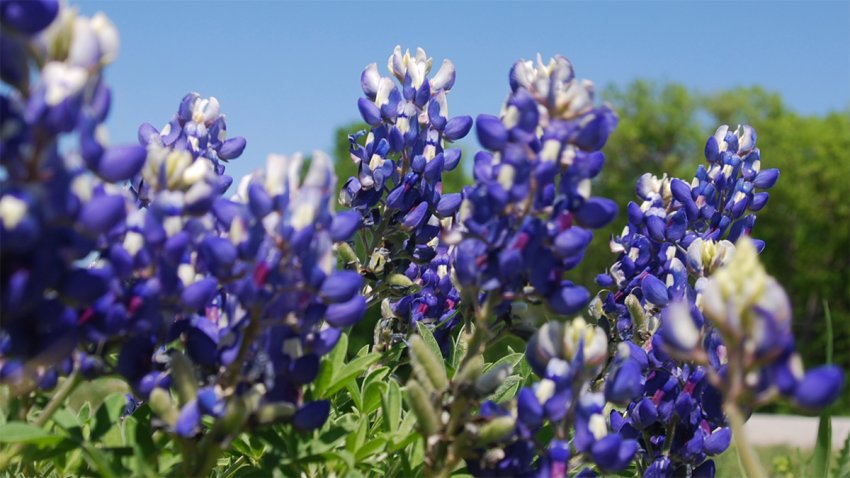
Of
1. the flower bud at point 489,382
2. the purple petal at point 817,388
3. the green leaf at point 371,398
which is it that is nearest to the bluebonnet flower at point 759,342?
the purple petal at point 817,388

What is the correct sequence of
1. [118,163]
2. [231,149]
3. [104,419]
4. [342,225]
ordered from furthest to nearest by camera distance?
[231,149], [104,419], [342,225], [118,163]

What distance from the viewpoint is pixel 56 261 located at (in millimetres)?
1459

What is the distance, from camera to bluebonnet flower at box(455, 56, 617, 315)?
171cm

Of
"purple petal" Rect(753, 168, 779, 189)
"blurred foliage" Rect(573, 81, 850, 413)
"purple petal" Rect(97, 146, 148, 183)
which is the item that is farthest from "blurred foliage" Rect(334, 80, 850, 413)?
"purple petal" Rect(97, 146, 148, 183)

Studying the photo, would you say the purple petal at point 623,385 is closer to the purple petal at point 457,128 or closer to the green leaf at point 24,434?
the green leaf at point 24,434

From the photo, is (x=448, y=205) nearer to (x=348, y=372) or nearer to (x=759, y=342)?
(x=348, y=372)

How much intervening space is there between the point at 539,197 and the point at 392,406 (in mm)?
653

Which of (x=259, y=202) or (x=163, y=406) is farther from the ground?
(x=259, y=202)

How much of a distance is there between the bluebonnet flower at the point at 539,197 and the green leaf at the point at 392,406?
1.48 ft

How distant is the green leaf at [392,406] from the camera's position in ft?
6.80

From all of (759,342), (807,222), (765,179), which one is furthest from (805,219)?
(759,342)

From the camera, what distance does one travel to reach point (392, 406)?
2119mm

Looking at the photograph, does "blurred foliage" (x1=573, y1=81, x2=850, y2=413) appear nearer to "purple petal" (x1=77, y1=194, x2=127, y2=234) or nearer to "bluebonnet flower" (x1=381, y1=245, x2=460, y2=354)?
"bluebonnet flower" (x1=381, y1=245, x2=460, y2=354)

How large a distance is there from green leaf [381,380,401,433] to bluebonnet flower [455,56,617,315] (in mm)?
450
